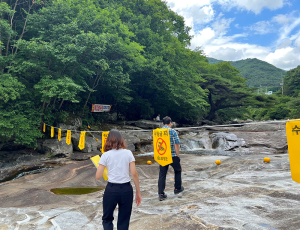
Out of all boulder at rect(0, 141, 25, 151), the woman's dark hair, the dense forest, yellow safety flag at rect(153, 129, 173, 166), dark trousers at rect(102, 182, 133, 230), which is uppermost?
the dense forest

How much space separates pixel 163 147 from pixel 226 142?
12.6m

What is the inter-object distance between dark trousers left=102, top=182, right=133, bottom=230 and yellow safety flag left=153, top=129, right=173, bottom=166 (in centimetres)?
206

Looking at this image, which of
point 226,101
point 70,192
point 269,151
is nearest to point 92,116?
point 70,192

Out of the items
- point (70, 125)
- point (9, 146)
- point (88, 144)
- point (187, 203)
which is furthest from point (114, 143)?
point (70, 125)

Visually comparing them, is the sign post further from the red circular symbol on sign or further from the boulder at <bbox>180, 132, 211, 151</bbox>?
the red circular symbol on sign

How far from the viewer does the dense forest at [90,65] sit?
1140 centimetres

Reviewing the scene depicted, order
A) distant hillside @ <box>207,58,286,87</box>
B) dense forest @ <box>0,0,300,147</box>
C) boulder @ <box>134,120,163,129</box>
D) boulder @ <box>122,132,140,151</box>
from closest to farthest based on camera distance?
dense forest @ <box>0,0,300,147</box>, boulder @ <box>122,132,140,151</box>, boulder @ <box>134,120,163,129</box>, distant hillside @ <box>207,58,286,87</box>

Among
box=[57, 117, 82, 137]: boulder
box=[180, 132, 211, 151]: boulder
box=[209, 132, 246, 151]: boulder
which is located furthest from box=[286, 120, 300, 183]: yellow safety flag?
box=[57, 117, 82, 137]: boulder

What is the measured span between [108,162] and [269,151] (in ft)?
45.6

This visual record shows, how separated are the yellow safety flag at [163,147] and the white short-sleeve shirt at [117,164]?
77.6 inches

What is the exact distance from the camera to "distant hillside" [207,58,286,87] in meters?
94.2

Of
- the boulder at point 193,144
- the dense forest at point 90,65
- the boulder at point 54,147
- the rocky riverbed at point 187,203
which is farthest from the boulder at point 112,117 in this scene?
the rocky riverbed at point 187,203

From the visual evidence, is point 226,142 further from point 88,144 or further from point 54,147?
point 54,147

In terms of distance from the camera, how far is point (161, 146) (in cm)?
471
